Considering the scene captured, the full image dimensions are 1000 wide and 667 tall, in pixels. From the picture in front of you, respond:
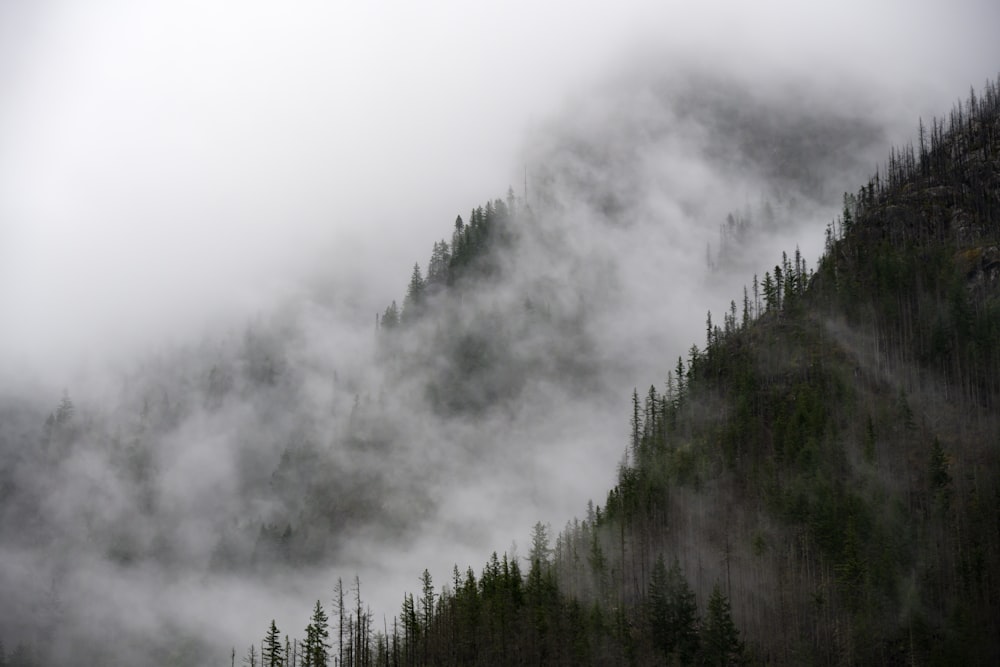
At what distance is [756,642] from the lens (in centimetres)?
14200

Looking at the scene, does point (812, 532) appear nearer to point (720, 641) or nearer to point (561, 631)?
point (720, 641)

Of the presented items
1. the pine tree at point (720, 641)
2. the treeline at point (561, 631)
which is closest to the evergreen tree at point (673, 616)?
the treeline at point (561, 631)

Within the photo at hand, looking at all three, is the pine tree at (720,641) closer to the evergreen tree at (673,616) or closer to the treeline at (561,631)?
the treeline at (561,631)

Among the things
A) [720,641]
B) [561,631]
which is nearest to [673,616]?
[720,641]

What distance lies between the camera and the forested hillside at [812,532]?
136 metres

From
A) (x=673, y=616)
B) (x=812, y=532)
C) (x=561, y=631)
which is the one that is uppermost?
(x=812, y=532)

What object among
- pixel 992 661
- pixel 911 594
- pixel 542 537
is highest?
pixel 542 537

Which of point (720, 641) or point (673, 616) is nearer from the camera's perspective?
point (720, 641)

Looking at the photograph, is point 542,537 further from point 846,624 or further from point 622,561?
point 846,624

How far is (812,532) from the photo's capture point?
154m

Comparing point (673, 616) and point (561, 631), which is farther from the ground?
point (673, 616)

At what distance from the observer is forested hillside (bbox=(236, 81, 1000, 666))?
13575 cm

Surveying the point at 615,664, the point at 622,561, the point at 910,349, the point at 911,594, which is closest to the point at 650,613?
the point at 615,664

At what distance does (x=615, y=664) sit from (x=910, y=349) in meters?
91.5
